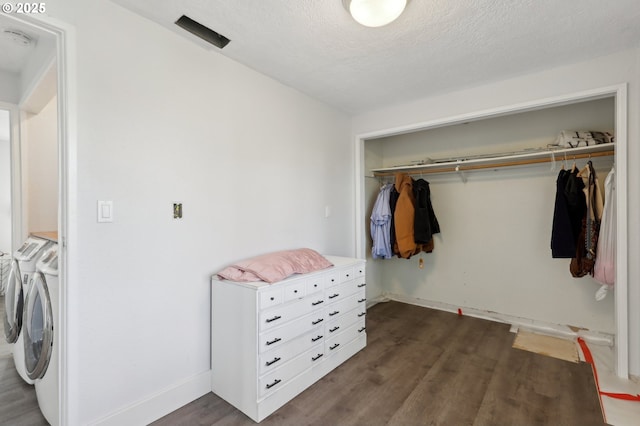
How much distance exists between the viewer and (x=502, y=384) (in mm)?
2064

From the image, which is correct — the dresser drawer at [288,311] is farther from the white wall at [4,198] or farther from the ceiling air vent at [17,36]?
the white wall at [4,198]

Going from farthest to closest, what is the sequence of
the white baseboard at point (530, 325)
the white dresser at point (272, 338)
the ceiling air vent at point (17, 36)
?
the white baseboard at point (530, 325) < the ceiling air vent at point (17, 36) < the white dresser at point (272, 338)

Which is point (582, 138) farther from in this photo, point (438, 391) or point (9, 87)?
point (9, 87)

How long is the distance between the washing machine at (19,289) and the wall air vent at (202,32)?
1.60 meters

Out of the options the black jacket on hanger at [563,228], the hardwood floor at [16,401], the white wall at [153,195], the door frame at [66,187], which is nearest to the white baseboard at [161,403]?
the white wall at [153,195]

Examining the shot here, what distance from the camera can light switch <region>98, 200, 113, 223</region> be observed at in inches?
60.4

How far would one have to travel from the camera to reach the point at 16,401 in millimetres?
1852

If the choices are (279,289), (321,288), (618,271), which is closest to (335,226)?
(321,288)

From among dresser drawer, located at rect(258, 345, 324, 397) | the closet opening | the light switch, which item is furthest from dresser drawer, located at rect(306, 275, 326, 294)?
the closet opening

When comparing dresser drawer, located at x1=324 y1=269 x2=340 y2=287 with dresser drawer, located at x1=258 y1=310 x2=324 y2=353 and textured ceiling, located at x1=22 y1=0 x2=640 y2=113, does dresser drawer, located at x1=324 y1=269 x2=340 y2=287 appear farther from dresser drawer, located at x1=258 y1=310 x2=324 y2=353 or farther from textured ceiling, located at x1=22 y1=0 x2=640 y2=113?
textured ceiling, located at x1=22 y1=0 x2=640 y2=113

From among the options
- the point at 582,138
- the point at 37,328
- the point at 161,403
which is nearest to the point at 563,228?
the point at 582,138

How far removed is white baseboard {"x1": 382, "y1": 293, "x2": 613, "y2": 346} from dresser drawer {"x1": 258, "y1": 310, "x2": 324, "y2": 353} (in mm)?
1914

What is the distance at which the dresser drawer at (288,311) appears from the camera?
5.83 feet

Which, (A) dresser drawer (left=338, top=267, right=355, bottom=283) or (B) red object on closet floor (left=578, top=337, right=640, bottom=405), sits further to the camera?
(A) dresser drawer (left=338, top=267, right=355, bottom=283)
